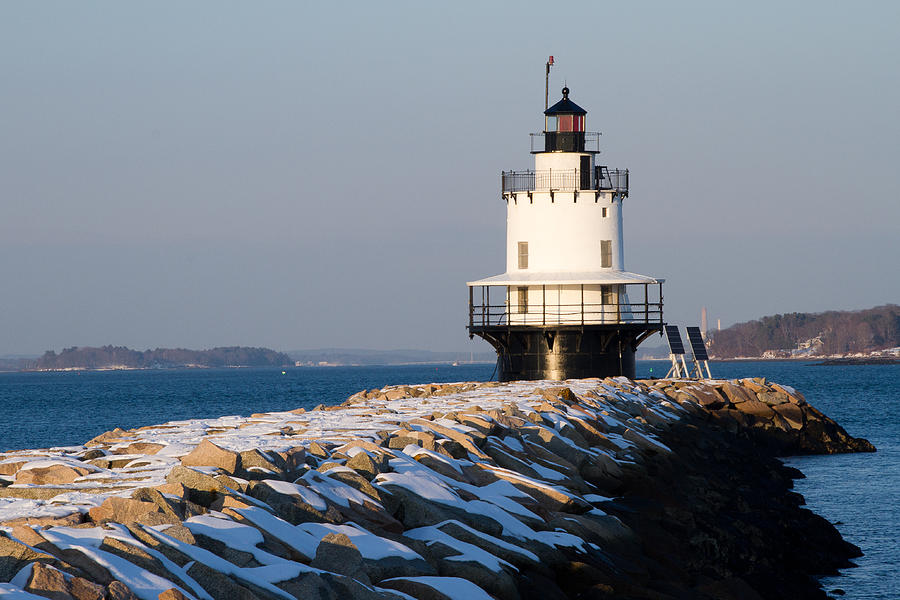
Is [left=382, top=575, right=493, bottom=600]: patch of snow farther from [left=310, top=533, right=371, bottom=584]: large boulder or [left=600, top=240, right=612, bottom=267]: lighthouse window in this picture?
[left=600, top=240, right=612, bottom=267]: lighthouse window

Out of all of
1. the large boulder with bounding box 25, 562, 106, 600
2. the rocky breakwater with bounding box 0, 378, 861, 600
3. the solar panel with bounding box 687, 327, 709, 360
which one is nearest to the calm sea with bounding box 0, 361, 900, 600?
the rocky breakwater with bounding box 0, 378, 861, 600

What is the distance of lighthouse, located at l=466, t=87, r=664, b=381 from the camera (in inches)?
1206

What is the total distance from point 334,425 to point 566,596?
6.81 meters

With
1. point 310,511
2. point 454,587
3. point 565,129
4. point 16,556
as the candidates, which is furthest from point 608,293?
point 16,556

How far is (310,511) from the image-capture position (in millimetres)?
8516

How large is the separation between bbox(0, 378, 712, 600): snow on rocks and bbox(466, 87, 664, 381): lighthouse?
1572cm

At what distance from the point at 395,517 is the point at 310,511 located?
39.8 inches

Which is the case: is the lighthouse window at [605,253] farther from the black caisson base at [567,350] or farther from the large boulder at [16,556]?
the large boulder at [16,556]

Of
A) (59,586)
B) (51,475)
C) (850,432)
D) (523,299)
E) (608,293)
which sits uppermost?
(608,293)

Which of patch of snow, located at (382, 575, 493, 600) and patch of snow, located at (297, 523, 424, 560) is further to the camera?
patch of snow, located at (297, 523, 424, 560)

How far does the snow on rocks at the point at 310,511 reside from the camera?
6.57 meters

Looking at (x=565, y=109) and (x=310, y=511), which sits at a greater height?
(x=565, y=109)

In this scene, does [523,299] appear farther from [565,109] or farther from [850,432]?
[850,432]

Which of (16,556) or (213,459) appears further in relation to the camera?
(213,459)
